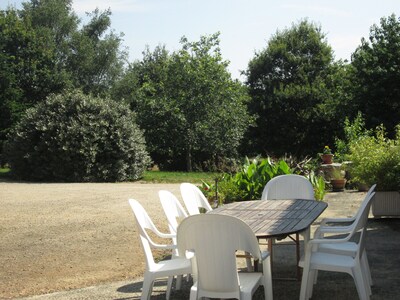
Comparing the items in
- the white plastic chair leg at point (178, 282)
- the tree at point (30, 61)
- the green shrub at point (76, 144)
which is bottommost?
the white plastic chair leg at point (178, 282)

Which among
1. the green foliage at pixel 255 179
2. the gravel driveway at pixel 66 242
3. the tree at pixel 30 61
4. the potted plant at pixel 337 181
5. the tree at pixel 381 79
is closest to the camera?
the gravel driveway at pixel 66 242

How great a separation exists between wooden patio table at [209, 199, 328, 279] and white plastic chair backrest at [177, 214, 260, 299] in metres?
0.33

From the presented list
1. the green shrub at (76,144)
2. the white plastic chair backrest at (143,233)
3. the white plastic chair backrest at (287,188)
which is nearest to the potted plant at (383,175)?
the white plastic chair backrest at (287,188)

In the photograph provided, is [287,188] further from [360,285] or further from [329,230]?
[360,285]

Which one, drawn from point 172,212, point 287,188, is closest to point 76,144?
point 287,188

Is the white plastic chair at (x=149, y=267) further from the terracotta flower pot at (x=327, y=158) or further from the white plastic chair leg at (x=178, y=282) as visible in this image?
the terracotta flower pot at (x=327, y=158)

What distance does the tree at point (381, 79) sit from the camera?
25.7 m

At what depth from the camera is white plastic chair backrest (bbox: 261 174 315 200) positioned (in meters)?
6.64

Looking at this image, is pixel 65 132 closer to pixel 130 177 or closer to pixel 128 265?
pixel 130 177

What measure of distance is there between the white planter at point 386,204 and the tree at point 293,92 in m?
22.5

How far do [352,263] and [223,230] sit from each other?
1307 millimetres

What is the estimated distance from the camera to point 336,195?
1270 cm

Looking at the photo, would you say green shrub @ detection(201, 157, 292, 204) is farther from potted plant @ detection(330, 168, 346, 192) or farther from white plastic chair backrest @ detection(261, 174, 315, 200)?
potted plant @ detection(330, 168, 346, 192)

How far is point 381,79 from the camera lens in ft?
84.1
